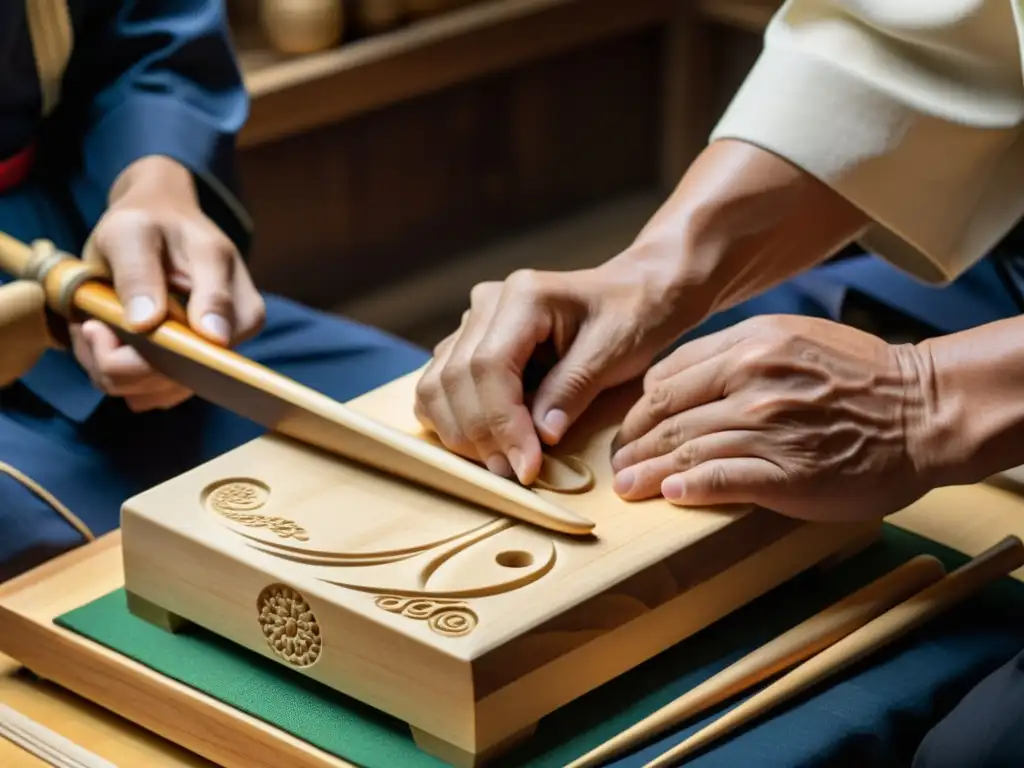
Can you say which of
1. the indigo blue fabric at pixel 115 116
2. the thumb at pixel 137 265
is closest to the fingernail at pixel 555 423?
the thumb at pixel 137 265

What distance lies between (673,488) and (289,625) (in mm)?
263

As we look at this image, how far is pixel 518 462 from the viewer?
104 cm

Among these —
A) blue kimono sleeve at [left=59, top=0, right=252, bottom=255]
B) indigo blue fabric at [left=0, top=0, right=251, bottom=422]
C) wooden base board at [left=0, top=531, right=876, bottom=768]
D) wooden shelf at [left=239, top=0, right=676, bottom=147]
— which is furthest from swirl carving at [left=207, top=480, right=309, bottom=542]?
wooden shelf at [left=239, top=0, right=676, bottom=147]

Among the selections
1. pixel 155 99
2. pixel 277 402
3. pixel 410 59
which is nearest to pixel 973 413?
pixel 277 402

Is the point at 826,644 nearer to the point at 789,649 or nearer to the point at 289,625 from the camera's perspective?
the point at 789,649

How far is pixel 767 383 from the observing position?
1020mm

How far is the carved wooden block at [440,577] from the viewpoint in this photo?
35.0 inches

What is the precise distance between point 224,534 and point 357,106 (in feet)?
5.41

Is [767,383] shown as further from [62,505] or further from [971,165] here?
[62,505]

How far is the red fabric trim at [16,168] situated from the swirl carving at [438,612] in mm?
779

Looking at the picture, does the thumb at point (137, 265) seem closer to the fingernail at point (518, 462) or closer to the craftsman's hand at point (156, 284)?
the craftsman's hand at point (156, 284)

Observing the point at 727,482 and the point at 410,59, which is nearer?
the point at 727,482

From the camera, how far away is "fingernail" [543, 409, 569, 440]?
42.6 inches

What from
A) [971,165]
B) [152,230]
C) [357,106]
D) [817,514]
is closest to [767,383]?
[817,514]
